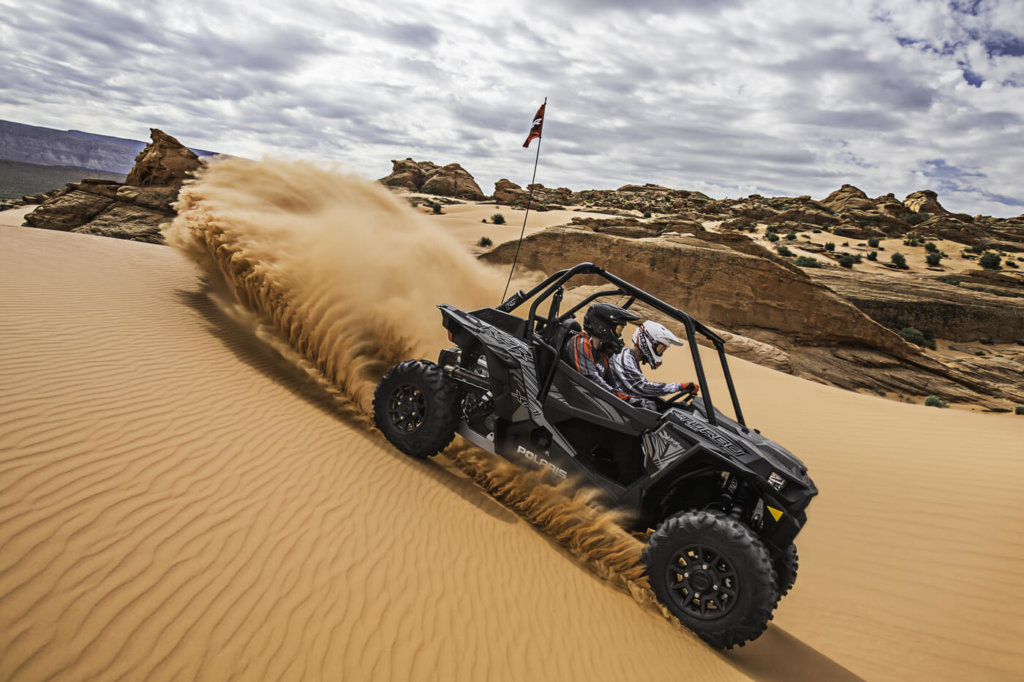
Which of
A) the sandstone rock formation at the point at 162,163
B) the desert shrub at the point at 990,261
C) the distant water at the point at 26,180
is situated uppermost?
the desert shrub at the point at 990,261

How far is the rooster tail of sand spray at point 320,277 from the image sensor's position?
6.24 meters

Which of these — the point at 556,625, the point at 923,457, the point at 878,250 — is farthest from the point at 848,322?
the point at 878,250

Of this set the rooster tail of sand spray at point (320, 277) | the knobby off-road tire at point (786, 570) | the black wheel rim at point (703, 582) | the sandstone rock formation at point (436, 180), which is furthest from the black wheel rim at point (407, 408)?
the sandstone rock formation at point (436, 180)

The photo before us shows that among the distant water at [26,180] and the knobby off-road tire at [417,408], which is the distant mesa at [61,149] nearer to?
the distant water at [26,180]

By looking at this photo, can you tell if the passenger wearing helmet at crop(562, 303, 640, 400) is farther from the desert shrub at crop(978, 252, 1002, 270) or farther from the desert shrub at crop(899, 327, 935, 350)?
the desert shrub at crop(978, 252, 1002, 270)

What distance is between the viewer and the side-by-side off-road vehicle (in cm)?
341

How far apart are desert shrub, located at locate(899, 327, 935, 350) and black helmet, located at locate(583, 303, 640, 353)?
15.7 metres

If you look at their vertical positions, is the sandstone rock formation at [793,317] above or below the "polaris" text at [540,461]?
above

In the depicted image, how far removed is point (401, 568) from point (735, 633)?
219cm

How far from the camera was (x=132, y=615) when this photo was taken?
2.40m

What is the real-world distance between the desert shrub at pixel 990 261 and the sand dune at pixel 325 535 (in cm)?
2831

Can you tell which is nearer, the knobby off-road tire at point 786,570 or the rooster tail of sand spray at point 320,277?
the knobby off-road tire at point 786,570

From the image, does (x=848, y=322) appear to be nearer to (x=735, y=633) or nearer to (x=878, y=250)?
(x=735, y=633)

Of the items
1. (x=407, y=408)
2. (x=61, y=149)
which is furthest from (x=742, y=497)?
(x=61, y=149)
